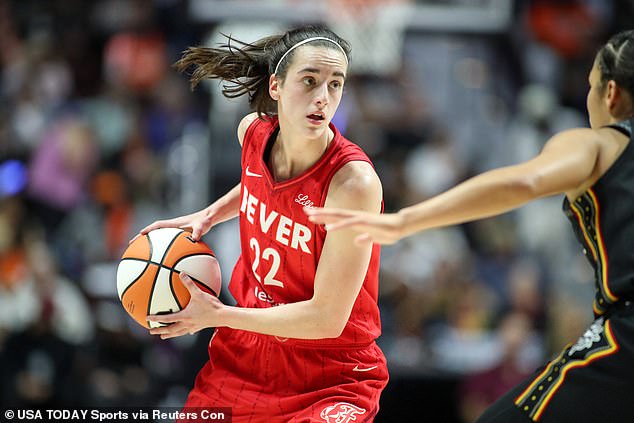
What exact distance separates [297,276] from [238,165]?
511 centimetres

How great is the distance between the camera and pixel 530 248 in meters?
8.81

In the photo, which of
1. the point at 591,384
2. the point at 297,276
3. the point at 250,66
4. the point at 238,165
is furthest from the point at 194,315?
the point at 238,165

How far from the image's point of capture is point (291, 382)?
3791 mm

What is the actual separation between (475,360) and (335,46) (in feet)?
16.8

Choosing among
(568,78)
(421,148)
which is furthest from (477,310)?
(568,78)

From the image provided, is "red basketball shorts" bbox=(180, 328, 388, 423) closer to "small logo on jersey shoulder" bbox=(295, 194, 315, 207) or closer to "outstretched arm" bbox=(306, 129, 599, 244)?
"small logo on jersey shoulder" bbox=(295, 194, 315, 207)

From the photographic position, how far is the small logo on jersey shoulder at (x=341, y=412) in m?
3.58

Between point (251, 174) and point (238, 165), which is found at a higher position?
point (251, 174)

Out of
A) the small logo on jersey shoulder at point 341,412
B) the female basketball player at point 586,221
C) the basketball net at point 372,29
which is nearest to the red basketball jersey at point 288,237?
the small logo on jersey shoulder at point 341,412

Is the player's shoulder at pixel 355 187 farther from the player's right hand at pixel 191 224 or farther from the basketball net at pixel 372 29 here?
the basketball net at pixel 372 29

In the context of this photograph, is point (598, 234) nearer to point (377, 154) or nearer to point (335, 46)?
point (335, 46)

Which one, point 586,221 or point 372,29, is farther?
point 372,29

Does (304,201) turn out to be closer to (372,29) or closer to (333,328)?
(333,328)

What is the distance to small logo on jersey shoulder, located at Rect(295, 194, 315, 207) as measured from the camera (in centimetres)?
369
